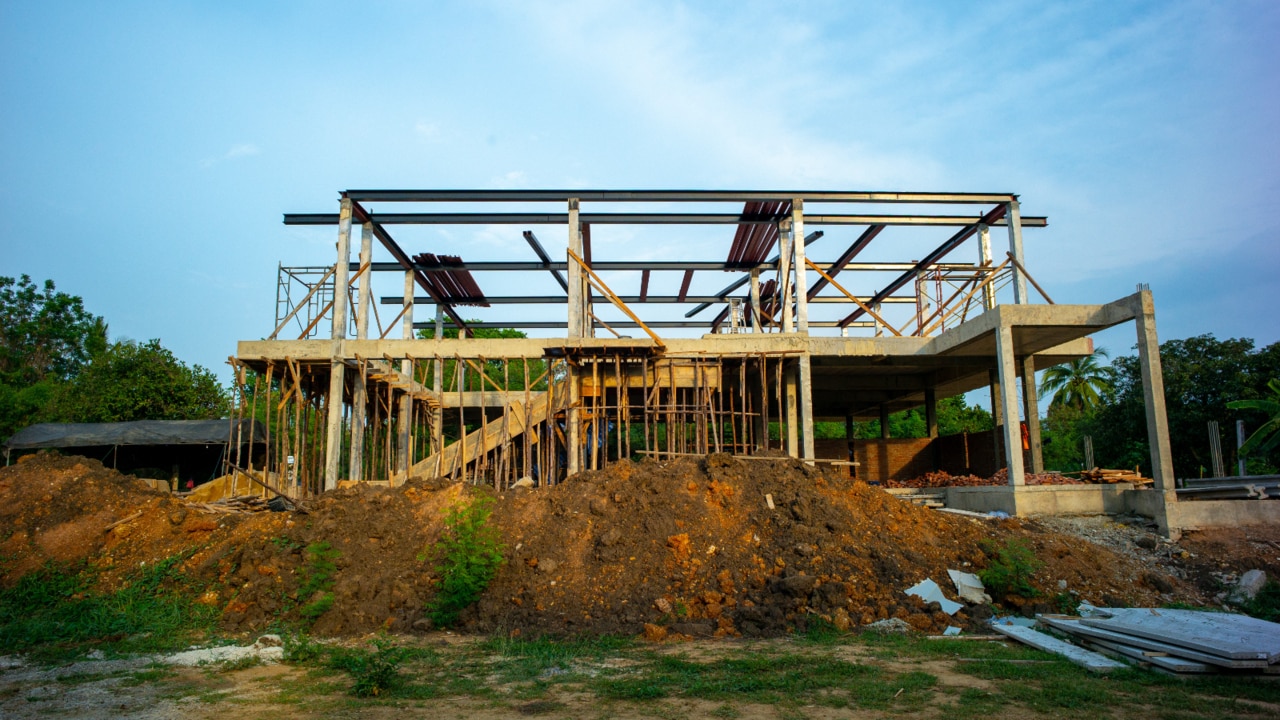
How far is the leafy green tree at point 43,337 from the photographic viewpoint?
128 ft

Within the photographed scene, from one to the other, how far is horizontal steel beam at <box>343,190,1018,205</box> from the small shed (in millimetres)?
9674

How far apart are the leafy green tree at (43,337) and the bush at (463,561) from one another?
3429cm

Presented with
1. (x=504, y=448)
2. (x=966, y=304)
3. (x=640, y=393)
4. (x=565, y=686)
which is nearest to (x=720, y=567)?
(x=565, y=686)

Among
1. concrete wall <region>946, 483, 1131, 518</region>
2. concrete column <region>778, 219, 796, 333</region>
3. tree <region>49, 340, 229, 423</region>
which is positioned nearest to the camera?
concrete wall <region>946, 483, 1131, 518</region>

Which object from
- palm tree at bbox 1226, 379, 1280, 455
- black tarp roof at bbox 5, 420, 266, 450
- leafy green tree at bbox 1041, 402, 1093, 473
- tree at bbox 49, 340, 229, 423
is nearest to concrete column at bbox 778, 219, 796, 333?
palm tree at bbox 1226, 379, 1280, 455

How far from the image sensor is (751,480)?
46.1ft

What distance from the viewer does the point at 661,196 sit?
18953 millimetres

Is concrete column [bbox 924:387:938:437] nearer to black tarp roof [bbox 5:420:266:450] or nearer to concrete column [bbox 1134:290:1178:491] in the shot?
concrete column [bbox 1134:290:1178:491]

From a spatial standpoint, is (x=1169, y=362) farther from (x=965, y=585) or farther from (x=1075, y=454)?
(x=965, y=585)

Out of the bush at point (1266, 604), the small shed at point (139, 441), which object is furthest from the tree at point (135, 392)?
the bush at point (1266, 604)

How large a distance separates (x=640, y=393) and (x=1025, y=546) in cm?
1176

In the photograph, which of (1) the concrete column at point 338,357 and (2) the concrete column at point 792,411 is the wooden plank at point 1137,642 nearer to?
(2) the concrete column at point 792,411

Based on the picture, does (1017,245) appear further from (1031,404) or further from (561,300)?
(561,300)

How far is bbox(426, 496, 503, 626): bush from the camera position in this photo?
37.7 ft
